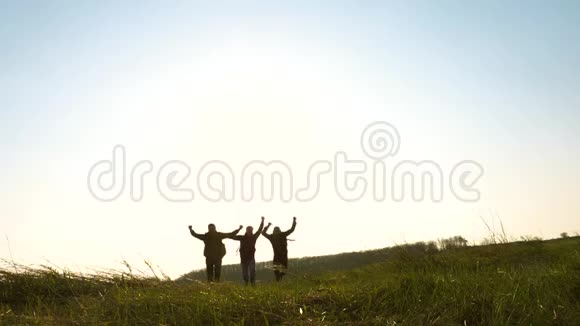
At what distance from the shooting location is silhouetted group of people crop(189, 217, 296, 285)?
15.7 metres

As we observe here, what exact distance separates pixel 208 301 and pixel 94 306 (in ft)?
4.93

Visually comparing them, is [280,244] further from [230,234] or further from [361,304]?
[361,304]

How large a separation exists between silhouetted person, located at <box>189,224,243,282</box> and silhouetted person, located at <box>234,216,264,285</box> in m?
0.41

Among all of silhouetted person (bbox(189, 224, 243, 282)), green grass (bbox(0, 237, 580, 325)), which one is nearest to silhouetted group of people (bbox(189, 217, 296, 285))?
silhouetted person (bbox(189, 224, 243, 282))

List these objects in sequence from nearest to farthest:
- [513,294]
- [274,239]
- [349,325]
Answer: [349,325] < [513,294] < [274,239]

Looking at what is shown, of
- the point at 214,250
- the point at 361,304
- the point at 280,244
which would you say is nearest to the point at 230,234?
the point at 214,250

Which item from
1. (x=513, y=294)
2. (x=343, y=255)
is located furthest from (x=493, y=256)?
(x=343, y=255)

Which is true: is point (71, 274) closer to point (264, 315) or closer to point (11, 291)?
point (11, 291)

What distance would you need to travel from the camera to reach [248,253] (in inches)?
615

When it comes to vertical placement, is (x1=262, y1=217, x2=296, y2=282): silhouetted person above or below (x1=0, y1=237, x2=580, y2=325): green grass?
above

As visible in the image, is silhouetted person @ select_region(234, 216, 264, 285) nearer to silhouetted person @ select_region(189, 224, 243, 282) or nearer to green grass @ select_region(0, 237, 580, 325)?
silhouetted person @ select_region(189, 224, 243, 282)

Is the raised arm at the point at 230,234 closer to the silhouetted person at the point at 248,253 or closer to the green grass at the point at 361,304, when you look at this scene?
the silhouetted person at the point at 248,253

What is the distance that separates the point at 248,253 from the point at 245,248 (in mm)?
169

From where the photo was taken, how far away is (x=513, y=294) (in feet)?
21.3
